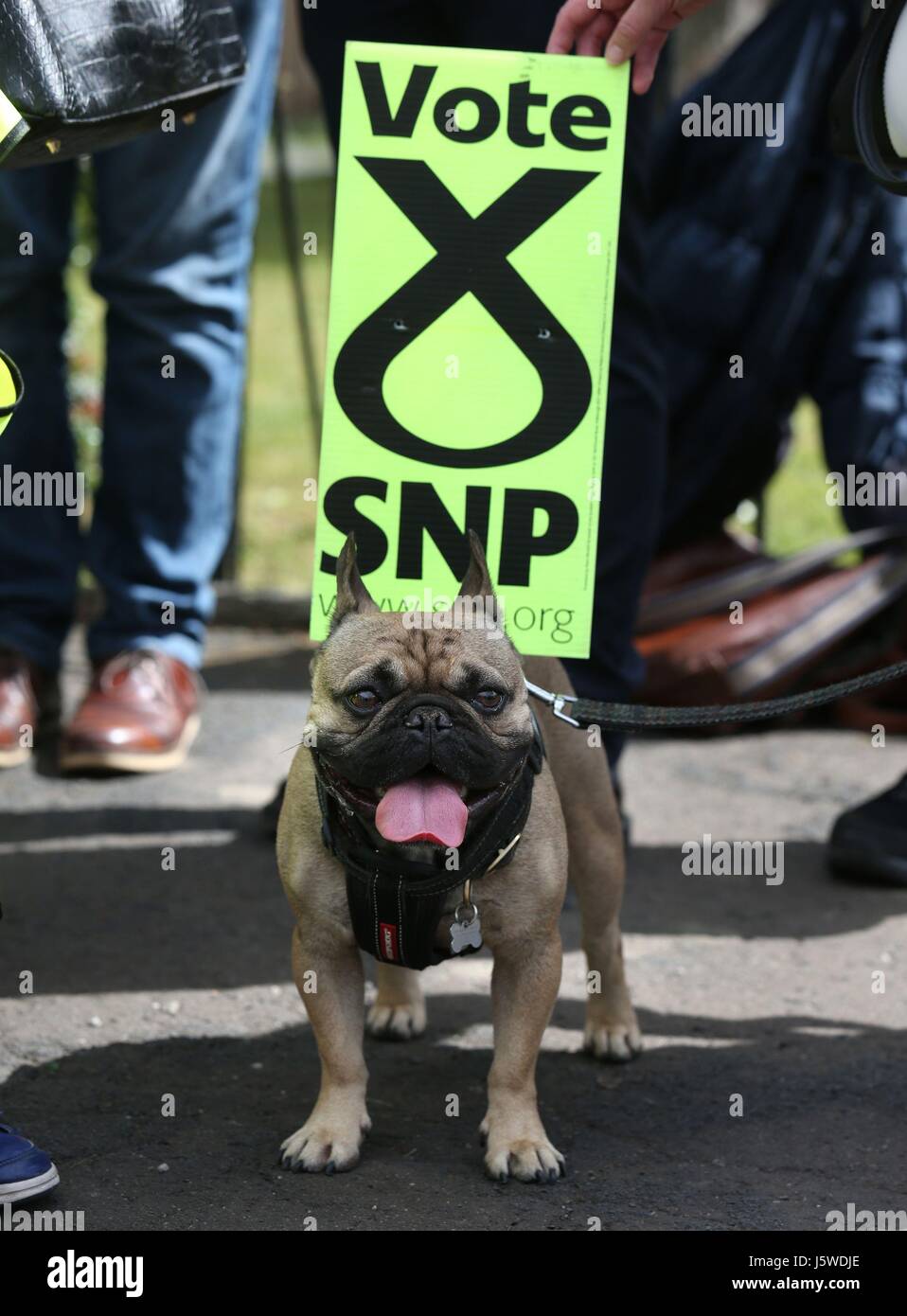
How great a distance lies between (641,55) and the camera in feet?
9.43

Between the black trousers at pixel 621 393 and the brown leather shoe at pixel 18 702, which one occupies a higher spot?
the black trousers at pixel 621 393

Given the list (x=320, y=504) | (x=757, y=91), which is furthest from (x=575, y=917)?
(x=757, y=91)

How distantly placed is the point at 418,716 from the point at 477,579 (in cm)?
36

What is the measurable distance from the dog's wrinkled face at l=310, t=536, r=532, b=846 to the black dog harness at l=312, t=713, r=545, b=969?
42mm

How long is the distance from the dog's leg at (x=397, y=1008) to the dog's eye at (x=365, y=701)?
0.83m

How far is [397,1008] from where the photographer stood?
306 cm

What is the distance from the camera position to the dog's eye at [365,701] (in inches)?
93.0

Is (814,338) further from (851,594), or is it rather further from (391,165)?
(391,165)

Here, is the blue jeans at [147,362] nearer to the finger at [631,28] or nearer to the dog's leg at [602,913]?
the finger at [631,28]

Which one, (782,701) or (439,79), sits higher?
(439,79)

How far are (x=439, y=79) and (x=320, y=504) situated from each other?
2.36 ft
